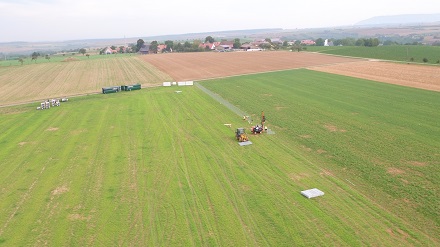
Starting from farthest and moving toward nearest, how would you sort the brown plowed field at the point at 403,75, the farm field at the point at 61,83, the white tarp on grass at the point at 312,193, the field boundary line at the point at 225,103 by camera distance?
the farm field at the point at 61,83 < the brown plowed field at the point at 403,75 < the field boundary line at the point at 225,103 < the white tarp on grass at the point at 312,193

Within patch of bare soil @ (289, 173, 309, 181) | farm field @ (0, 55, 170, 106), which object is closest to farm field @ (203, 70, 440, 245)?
patch of bare soil @ (289, 173, 309, 181)

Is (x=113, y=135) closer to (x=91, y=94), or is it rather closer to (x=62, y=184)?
(x=62, y=184)

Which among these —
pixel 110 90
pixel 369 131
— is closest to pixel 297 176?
pixel 369 131

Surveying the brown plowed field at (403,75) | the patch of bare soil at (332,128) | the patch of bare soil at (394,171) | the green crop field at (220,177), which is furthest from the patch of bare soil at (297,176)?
the brown plowed field at (403,75)

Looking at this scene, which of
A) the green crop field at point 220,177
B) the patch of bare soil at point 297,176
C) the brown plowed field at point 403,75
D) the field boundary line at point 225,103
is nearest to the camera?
the green crop field at point 220,177

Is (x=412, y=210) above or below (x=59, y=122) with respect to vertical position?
below

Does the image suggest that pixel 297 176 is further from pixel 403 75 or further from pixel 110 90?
pixel 403 75

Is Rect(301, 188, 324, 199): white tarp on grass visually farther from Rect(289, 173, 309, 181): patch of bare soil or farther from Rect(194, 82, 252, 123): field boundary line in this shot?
Rect(194, 82, 252, 123): field boundary line

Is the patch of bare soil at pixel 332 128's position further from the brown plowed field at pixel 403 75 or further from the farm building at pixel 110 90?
the farm building at pixel 110 90

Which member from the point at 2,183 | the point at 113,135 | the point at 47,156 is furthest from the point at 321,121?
the point at 2,183
